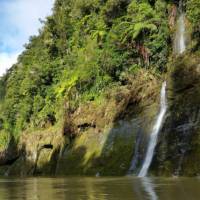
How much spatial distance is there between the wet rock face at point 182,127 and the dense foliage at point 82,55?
16.4ft

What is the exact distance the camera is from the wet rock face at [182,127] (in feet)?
81.8

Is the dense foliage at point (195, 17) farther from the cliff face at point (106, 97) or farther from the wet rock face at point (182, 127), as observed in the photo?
the wet rock face at point (182, 127)

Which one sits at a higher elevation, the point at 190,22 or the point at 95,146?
the point at 190,22

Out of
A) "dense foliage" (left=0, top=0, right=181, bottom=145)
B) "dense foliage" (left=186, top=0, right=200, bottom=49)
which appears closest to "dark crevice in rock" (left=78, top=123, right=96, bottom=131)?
"dense foliage" (left=0, top=0, right=181, bottom=145)

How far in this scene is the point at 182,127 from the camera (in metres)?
26.4

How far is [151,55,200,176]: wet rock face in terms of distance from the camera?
81.8 feet

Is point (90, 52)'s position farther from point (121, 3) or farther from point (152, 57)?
point (152, 57)

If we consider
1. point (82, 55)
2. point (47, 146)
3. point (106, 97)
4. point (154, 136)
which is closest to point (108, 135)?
point (106, 97)

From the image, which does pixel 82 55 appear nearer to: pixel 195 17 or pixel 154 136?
pixel 195 17

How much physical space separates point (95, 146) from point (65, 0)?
28195 mm

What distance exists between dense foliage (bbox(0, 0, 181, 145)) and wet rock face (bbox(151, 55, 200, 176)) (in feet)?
16.4

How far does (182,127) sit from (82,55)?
21005mm

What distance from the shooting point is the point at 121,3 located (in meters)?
43.1

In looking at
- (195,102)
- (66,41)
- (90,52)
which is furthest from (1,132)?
(195,102)
